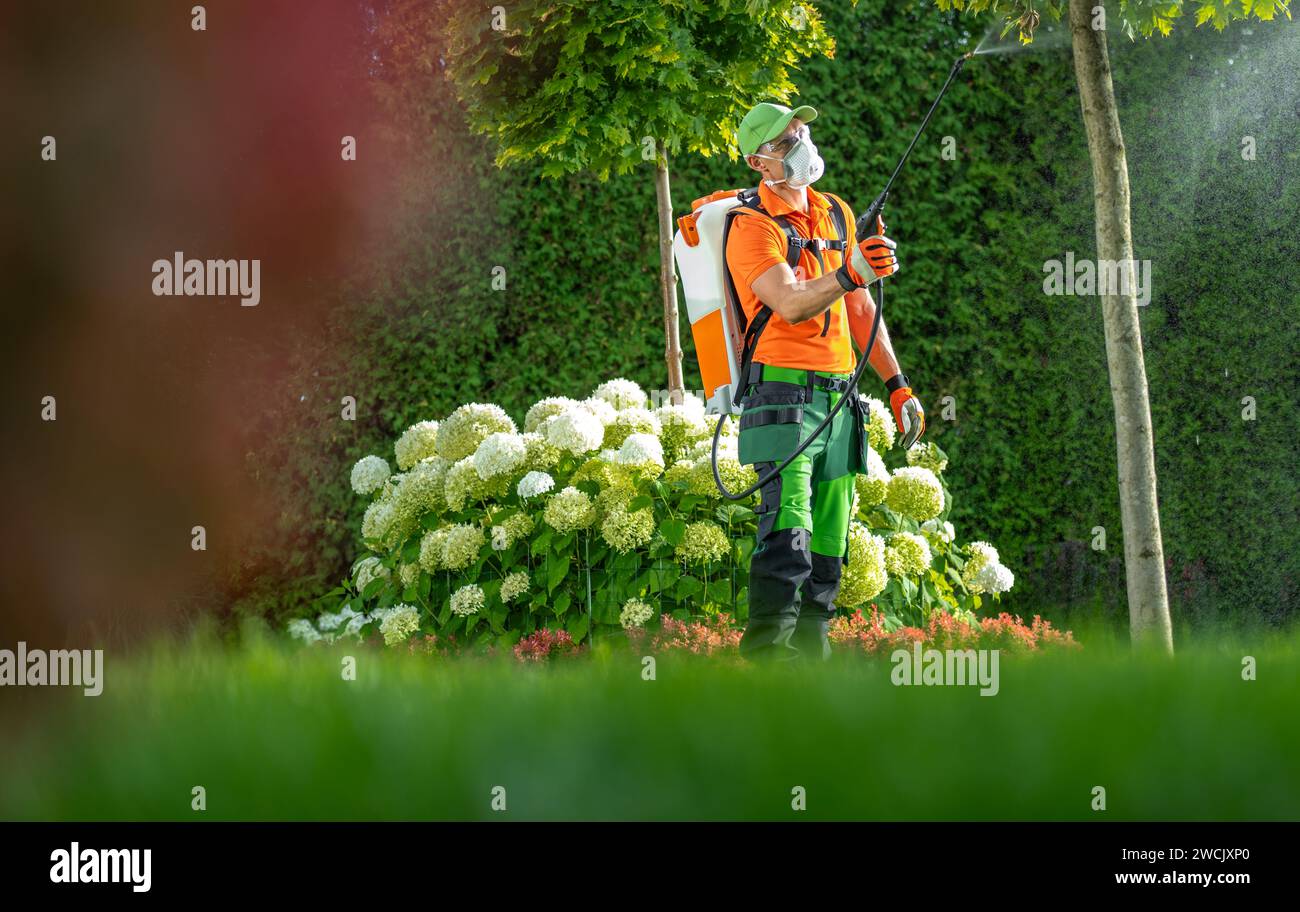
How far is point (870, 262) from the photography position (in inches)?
121

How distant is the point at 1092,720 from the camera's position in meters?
1.82

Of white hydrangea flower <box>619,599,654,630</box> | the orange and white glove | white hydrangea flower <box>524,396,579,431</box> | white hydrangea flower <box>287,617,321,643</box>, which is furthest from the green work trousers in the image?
white hydrangea flower <box>287,617,321,643</box>

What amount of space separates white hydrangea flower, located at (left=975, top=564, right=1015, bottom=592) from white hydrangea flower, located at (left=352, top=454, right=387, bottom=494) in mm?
2751

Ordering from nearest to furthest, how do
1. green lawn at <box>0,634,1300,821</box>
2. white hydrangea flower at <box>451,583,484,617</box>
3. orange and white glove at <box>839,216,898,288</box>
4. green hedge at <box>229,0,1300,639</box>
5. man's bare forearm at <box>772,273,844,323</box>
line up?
green lawn at <box>0,634,1300,821</box>
orange and white glove at <box>839,216,898,288</box>
man's bare forearm at <box>772,273,844,323</box>
white hydrangea flower at <box>451,583,484,617</box>
green hedge at <box>229,0,1300,639</box>

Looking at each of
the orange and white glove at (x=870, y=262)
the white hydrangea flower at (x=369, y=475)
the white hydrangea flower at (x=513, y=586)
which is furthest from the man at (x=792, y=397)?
the white hydrangea flower at (x=369, y=475)

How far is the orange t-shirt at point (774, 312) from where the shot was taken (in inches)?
138

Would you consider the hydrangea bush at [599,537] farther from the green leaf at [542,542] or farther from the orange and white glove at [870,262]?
the orange and white glove at [870,262]

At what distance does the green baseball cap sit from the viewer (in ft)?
11.6

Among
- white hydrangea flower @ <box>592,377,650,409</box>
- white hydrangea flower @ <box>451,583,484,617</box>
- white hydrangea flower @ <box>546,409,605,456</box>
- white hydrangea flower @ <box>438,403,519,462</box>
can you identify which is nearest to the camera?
white hydrangea flower @ <box>451,583,484,617</box>

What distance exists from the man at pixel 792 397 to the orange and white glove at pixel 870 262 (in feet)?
0.60

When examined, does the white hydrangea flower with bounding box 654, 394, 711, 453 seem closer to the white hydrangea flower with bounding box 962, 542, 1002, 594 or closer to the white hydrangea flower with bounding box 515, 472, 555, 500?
the white hydrangea flower with bounding box 515, 472, 555, 500

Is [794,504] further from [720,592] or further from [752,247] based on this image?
[720,592]

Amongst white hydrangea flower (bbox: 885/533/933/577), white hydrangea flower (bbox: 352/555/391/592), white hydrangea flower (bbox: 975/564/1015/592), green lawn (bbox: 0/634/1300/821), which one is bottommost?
green lawn (bbox: 0/634/1300/821)

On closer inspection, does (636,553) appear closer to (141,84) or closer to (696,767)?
(696,767)
